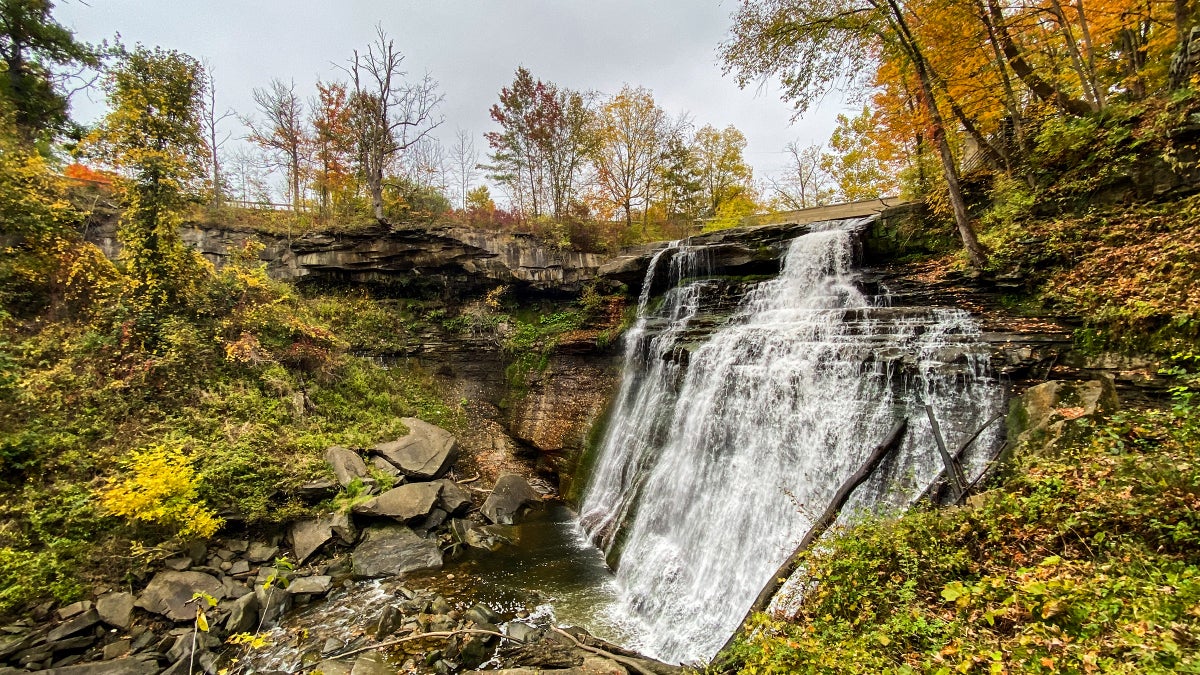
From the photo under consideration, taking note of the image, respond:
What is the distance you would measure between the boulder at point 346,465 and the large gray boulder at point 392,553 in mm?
1235

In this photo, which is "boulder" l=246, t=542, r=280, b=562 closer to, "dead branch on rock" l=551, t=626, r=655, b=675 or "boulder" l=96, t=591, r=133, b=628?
"boulder" l=96, t=591, r=133, b=628

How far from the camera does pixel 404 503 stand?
9242 mm

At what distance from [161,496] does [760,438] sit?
1036cm

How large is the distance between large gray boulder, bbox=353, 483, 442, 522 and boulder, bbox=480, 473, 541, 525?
1559 mm

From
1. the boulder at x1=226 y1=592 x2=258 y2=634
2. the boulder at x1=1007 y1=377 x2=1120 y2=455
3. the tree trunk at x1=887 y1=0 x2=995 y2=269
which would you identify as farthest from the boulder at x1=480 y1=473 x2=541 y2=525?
the tree trunk at x1=887 y1=0 x2=995 y2=269

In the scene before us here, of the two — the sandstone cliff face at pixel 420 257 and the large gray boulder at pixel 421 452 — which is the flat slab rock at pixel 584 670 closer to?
the large gray boulder at pixel 421 452

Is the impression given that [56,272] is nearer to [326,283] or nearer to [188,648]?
[326,283]

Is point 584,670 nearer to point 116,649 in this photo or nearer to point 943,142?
point 116,649

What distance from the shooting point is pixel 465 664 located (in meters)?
5.58

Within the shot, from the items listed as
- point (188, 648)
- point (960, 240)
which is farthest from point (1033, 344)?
point (188, 648)

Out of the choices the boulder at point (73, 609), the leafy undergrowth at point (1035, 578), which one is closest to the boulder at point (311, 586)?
the boulder at point (73, 609)

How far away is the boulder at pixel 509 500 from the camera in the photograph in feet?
35.1

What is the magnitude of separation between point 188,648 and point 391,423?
243 inches

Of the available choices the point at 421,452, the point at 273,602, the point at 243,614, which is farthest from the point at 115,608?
the point at 421,452
